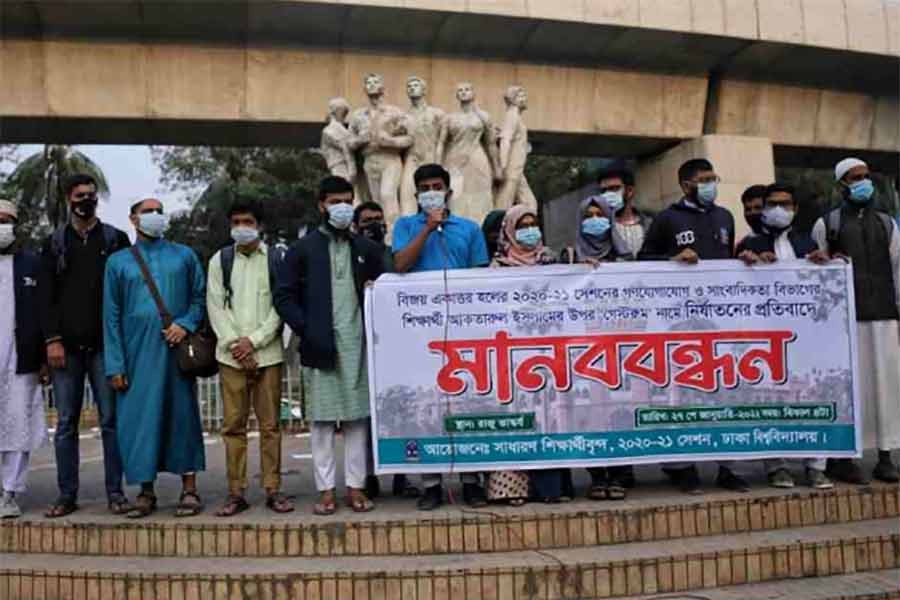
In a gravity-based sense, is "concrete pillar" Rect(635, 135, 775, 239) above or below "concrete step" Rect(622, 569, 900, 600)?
above

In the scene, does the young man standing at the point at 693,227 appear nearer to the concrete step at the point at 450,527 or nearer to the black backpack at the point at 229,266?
the concrete step at the point at 450,527

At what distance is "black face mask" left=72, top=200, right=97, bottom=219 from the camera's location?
4340 millimetres

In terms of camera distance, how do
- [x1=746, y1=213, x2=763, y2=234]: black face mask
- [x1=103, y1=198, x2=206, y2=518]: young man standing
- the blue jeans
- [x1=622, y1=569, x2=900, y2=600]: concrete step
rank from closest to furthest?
[x1=622, y1=569, x2=900, y2=600]: concrete step
[x1=103, y1=198, x2=206, y2=518]: young man standing
the blue jeans
[x1=746, y1=213, x2=763, y2=234]: black face mask

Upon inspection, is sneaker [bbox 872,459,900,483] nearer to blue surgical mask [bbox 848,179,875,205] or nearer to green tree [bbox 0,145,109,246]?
blue surgical mask [bbox 848,179,875,205]

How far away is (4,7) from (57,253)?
21.7 ft

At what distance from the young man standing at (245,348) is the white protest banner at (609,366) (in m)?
0.55

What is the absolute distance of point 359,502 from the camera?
4043mm

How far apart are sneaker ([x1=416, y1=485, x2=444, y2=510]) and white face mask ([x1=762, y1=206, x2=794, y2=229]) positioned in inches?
92.8

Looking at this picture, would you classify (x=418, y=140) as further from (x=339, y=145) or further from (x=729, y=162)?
(x=729, y=162)

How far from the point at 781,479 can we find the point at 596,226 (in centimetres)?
165

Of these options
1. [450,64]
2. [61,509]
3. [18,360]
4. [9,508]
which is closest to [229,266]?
[18,360]

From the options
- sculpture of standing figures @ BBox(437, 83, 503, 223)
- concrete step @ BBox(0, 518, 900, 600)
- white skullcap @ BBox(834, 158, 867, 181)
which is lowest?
concrete step @ BBox(0, 518, 900, 600)

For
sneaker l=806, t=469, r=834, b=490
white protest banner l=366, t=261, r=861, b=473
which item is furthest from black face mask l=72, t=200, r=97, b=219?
sneaker l=806, t=469, r=834, b=490

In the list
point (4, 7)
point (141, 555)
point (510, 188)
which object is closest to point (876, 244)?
point (141, 555)
